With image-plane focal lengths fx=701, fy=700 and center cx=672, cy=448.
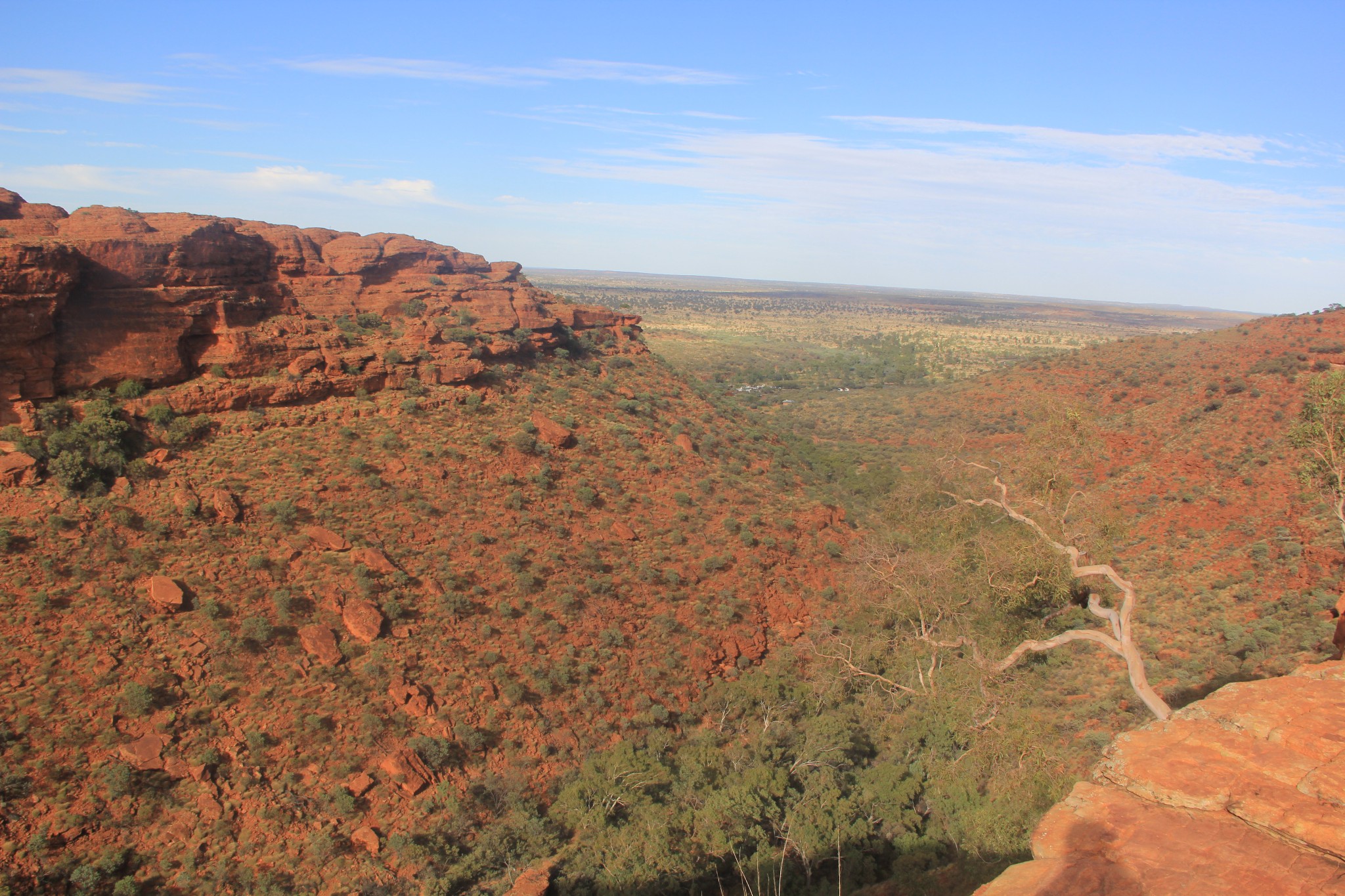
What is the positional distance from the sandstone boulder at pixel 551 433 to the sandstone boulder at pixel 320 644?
948 centimetres

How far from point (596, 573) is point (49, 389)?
14150 mm

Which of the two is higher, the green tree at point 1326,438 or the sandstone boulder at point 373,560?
the green tree at point 1326,438

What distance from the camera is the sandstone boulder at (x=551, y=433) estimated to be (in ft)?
75.6

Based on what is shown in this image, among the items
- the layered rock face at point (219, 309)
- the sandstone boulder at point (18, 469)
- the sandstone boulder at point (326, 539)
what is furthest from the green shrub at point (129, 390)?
the sandstone boulder at point (326, 539)

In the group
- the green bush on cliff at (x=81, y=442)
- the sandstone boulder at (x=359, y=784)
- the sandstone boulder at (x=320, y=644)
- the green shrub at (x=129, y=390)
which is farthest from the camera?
the green shrub at (x=129, y=390)

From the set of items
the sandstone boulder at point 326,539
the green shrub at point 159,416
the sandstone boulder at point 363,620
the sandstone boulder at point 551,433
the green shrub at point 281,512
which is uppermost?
the green shrub at point 159,416

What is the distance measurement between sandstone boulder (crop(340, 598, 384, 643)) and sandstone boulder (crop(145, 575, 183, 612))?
3.12 m

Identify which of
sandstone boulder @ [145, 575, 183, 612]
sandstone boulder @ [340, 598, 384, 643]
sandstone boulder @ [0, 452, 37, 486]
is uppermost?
sandstone boulder @ [0, 452, 37, 486]

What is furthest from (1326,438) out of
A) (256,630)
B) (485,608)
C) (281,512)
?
(281,512)

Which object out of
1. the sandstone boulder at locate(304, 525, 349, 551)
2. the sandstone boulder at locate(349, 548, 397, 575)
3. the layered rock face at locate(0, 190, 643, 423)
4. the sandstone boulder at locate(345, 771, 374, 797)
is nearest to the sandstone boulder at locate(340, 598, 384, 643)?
the sandstone boulder at locate(349, 548, 397, 575)

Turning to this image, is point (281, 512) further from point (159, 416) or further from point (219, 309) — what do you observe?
point (219, 309)

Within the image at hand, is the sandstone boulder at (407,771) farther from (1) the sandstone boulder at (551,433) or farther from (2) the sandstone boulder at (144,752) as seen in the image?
(1) the sandstone boulder at (551,433)

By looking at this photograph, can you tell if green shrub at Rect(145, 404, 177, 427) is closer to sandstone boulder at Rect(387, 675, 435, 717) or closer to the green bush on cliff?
the green bush on cliff

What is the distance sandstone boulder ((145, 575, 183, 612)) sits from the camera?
14.3 m
